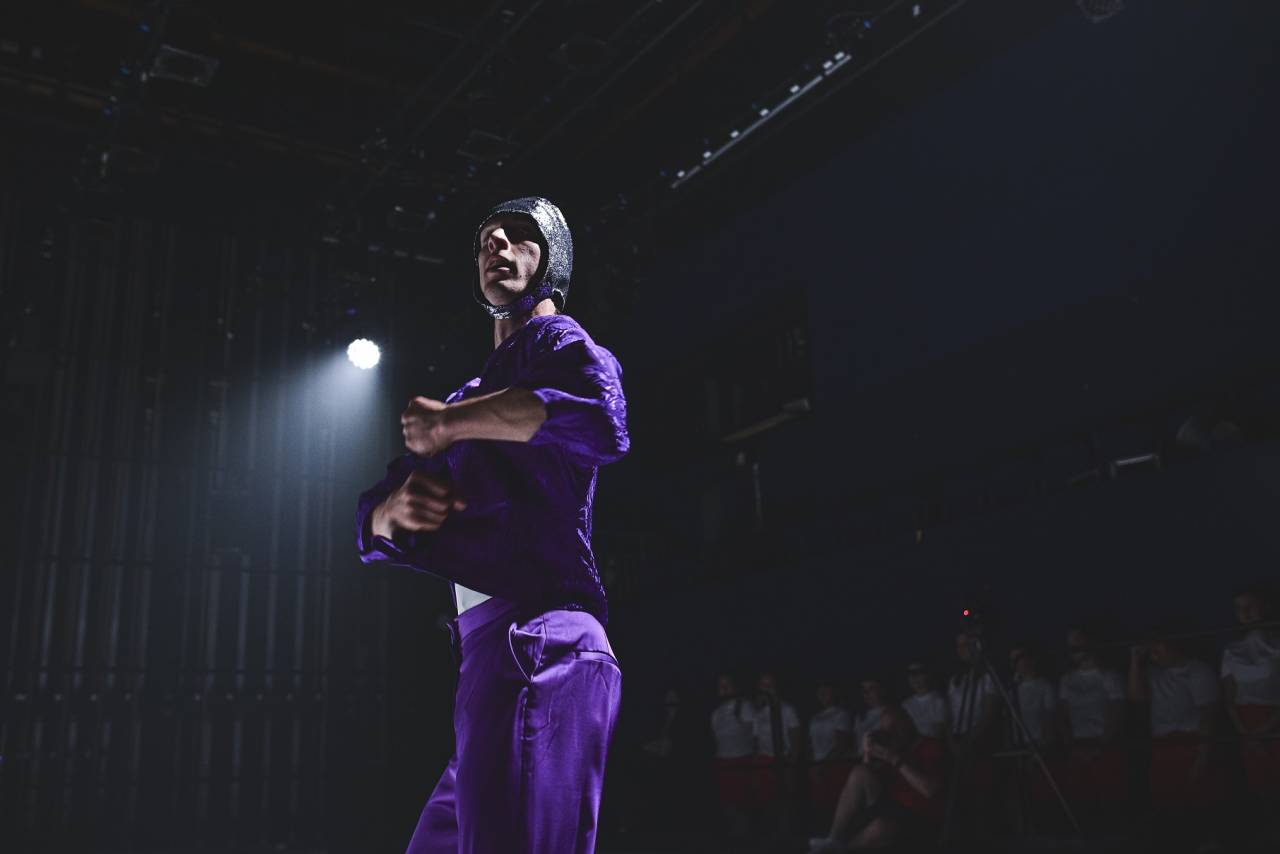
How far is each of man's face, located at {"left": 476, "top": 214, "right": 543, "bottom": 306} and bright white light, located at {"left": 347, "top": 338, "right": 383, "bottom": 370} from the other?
8.43m

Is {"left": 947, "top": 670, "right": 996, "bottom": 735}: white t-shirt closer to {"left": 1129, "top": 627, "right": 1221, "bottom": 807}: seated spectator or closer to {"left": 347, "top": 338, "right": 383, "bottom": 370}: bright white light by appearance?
{"left": 1129, "top": 627, "right": 1221, "bottom": 807}: seated spectator

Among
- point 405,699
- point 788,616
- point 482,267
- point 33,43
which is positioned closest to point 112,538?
point 405,699

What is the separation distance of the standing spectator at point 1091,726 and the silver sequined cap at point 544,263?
463cm

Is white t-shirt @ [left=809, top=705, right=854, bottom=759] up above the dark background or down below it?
below

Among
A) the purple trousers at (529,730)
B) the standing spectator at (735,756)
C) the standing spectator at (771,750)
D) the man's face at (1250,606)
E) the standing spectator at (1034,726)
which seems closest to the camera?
the purple trousers at (529,730)

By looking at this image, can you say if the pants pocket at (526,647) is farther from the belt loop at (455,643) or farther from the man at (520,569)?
the belt loop at (455,643)

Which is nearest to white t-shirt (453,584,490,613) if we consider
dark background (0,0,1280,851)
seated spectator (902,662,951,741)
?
dark background (0,0,1280,851)

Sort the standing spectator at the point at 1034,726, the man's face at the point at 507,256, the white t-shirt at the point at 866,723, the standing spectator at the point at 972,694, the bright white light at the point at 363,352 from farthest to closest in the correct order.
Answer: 1. the bright white light at the point at 363,352
2. the white t-shirt at the point at 866,723
3. the standing spectator at the point at 1034,726
4. the standing spectator at the point at 972,694
5. the man's face at the point at 507,256

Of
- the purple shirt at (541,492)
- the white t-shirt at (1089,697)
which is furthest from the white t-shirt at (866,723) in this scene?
the purple shirt at (541,492)

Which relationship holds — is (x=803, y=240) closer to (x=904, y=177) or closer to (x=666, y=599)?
(x=904, y=177)

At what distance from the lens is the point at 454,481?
135 centimetres

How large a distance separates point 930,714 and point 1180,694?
1.52 m

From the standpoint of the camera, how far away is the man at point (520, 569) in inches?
46.7

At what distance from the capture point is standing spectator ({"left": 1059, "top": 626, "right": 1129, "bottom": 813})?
5.55 metres
